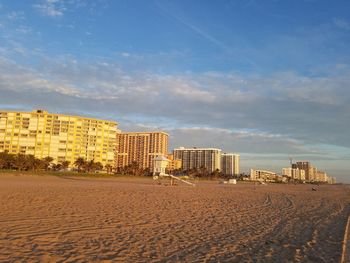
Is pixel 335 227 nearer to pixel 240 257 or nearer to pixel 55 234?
pixel 240 257

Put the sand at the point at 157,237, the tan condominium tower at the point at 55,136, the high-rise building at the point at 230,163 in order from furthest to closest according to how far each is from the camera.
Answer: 1. the high-rise building at the point at 230,163
2. the tan condominium tower at the point at 55,136
3. the sand at the point at 157,237

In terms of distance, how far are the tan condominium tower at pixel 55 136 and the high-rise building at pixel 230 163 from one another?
313 ft

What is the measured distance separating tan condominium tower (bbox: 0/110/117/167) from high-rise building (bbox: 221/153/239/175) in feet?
313

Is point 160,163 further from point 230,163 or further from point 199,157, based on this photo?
point 230,163

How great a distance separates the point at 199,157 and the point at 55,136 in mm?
86489

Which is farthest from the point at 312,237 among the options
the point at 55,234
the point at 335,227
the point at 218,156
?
the point at 218,156

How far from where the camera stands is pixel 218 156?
177625 millimetres

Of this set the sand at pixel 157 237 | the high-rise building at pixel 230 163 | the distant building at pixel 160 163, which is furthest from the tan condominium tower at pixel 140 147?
the sand at pixel 157 237

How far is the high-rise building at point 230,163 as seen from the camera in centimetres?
19250

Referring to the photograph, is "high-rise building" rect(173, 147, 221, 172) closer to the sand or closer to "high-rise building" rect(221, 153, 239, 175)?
"high-rise building" rect(221, 153, 239, 175)

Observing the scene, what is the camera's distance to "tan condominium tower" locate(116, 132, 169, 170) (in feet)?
496

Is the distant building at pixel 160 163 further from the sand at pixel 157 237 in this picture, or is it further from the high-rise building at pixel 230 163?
the high-rise building at pixel 230 163

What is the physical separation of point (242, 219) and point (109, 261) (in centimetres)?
726

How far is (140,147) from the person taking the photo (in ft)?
506
